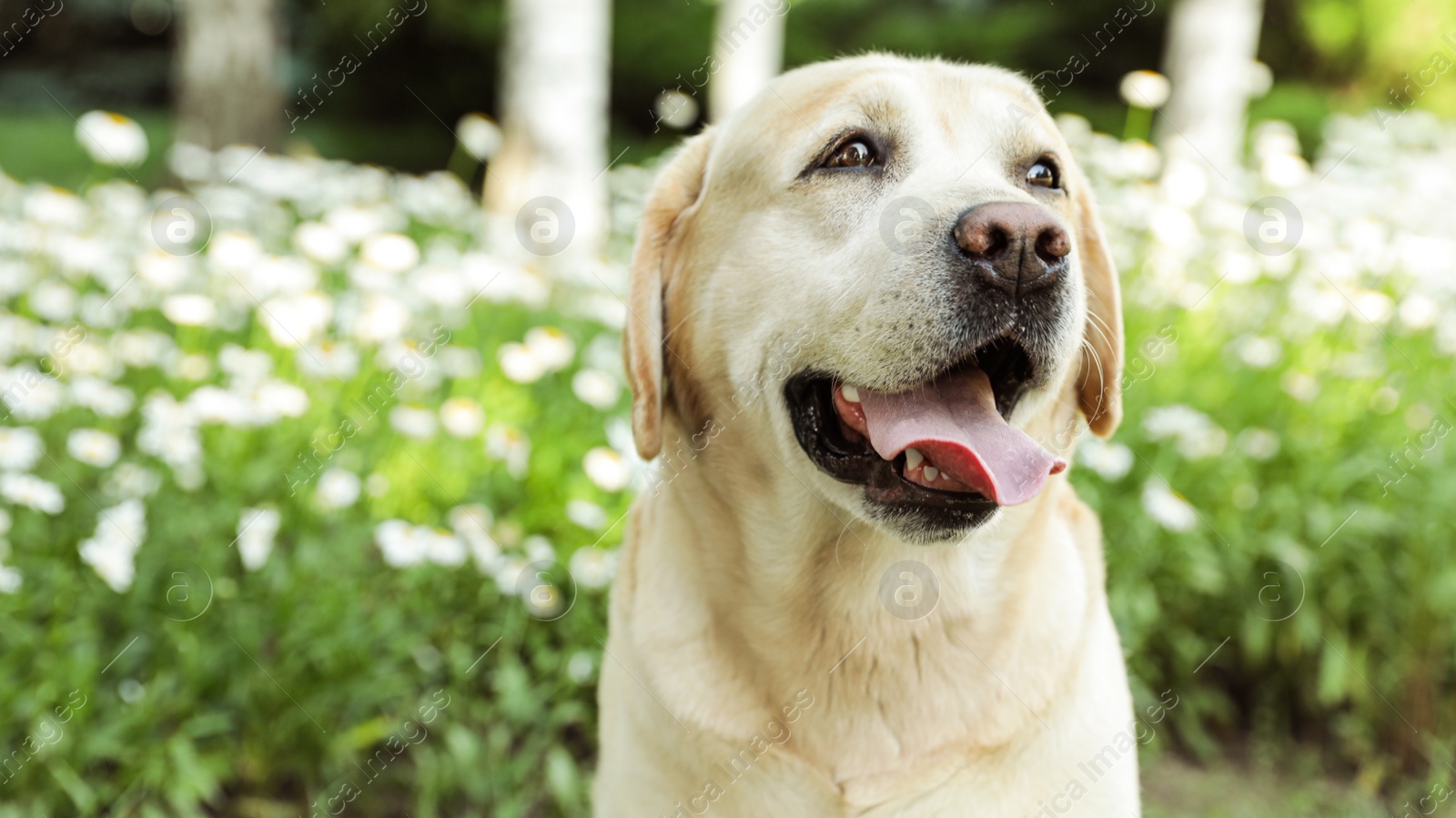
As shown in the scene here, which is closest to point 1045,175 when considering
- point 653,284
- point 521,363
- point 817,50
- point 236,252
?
point 653,284

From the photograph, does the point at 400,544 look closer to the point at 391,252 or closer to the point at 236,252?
the point at 391,252

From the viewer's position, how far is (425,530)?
10.2ft

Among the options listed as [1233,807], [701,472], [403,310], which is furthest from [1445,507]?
[403,310]

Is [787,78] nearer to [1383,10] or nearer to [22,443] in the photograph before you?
[22,443]

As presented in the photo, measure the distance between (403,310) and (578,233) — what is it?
11.2 ft

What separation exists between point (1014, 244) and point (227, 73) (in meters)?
8.03

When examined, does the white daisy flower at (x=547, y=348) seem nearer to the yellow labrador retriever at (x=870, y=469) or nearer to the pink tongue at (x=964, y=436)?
the yellow labrador retriever at (x=870, y=469)

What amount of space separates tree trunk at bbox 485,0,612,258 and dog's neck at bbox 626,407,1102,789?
4.64m

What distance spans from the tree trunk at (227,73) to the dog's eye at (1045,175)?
749 centimetres

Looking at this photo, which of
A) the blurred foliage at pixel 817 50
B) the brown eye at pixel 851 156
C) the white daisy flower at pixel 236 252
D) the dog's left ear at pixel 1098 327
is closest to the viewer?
the brown eye at pixel 851 156

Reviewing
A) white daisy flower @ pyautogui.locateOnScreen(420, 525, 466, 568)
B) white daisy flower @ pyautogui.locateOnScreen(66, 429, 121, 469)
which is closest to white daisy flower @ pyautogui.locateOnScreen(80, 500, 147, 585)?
white daisy flower @ pyautogui.locateOnScreen(66, 429, 121, 469)

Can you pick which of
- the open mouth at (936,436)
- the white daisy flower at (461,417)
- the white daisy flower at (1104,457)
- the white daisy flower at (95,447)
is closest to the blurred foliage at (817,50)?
the white daisy flower at (461,417)

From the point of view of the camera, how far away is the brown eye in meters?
2.26

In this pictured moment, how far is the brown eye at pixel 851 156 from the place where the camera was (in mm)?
2264
